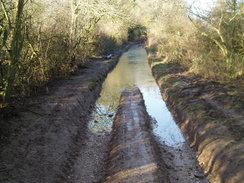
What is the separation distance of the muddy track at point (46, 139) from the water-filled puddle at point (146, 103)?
2.79 ft

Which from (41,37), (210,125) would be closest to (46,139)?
(210,125)

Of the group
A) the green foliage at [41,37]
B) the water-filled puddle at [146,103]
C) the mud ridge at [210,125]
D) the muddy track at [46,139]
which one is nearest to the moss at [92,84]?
the water-filled puddle at [146,103]

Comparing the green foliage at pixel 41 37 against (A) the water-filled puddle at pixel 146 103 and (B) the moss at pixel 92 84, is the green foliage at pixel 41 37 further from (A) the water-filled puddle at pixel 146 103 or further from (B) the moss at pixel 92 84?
(A) the water-filled puddle at pixel 146 103

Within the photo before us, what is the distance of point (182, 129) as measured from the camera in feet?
37.0

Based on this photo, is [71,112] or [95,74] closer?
[71,112]

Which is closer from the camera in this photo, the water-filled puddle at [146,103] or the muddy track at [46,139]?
the muddy track at [46,139]

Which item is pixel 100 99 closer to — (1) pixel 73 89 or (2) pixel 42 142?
(1) pixel 73 89

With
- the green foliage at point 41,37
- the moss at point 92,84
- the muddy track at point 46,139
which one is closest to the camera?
the muddy track at point 46,139

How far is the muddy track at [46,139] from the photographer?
7.27m

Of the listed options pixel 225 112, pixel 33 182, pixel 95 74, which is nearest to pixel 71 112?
pixel 33 182

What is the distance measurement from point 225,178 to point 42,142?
580 cm

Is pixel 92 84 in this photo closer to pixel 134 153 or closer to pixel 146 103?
pixel 146 103

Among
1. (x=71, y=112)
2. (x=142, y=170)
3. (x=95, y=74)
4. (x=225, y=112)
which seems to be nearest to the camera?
(x=142, y=170)

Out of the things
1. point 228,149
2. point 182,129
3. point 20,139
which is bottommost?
point 182,129
